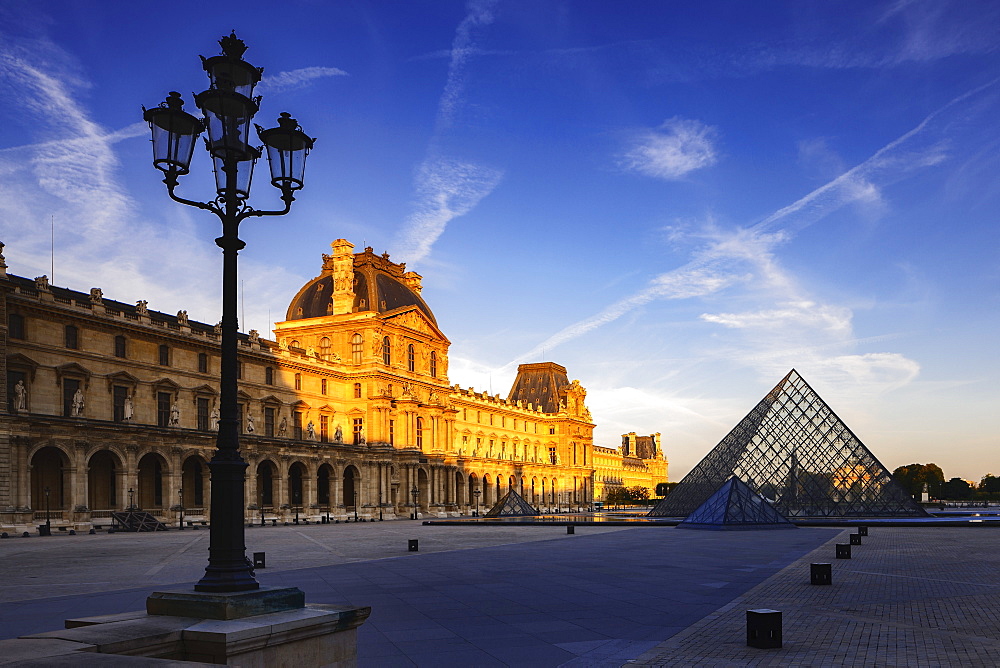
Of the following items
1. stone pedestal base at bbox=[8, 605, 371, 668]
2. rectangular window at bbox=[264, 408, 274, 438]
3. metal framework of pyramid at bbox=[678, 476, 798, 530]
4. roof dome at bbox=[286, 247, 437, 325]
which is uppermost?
roof dome at bbox=[286, 247, 437, 325]

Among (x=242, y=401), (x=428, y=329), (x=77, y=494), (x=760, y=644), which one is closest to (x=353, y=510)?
(x=242, y=401)

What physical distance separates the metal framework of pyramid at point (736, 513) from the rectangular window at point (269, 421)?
3711 centimetres

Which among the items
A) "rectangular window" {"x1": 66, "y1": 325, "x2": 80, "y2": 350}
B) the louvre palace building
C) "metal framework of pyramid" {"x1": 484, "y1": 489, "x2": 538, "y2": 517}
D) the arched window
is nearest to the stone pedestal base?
the louvre palace building

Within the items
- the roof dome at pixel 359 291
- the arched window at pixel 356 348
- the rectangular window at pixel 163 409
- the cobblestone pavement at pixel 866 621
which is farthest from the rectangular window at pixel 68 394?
the cobblestone pavement at pixel 866 621

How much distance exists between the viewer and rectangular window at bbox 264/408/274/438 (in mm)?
68188

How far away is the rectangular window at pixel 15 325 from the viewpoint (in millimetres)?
47969

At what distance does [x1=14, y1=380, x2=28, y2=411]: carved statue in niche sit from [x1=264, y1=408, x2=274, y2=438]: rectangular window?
21.8 meters

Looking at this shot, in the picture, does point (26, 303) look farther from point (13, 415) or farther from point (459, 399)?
point (459, 399)

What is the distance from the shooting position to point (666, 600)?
582 inches

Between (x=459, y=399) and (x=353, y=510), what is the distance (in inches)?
1030

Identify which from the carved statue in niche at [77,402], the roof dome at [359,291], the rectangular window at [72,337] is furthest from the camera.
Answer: the roof dome at [359,291]

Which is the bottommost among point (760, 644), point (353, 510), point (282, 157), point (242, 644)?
point (353, 510)

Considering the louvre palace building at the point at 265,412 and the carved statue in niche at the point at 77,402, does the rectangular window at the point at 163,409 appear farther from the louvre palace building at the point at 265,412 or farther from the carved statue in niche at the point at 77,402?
the carved statue in niche at the point at 77,402

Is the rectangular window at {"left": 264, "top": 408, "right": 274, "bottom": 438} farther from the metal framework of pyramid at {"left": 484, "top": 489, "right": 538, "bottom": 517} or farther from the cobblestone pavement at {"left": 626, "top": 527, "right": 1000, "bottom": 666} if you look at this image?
the cobblestone pavement at {"left": 626, "top": 527, "right": 1000, "bottom": 666}
